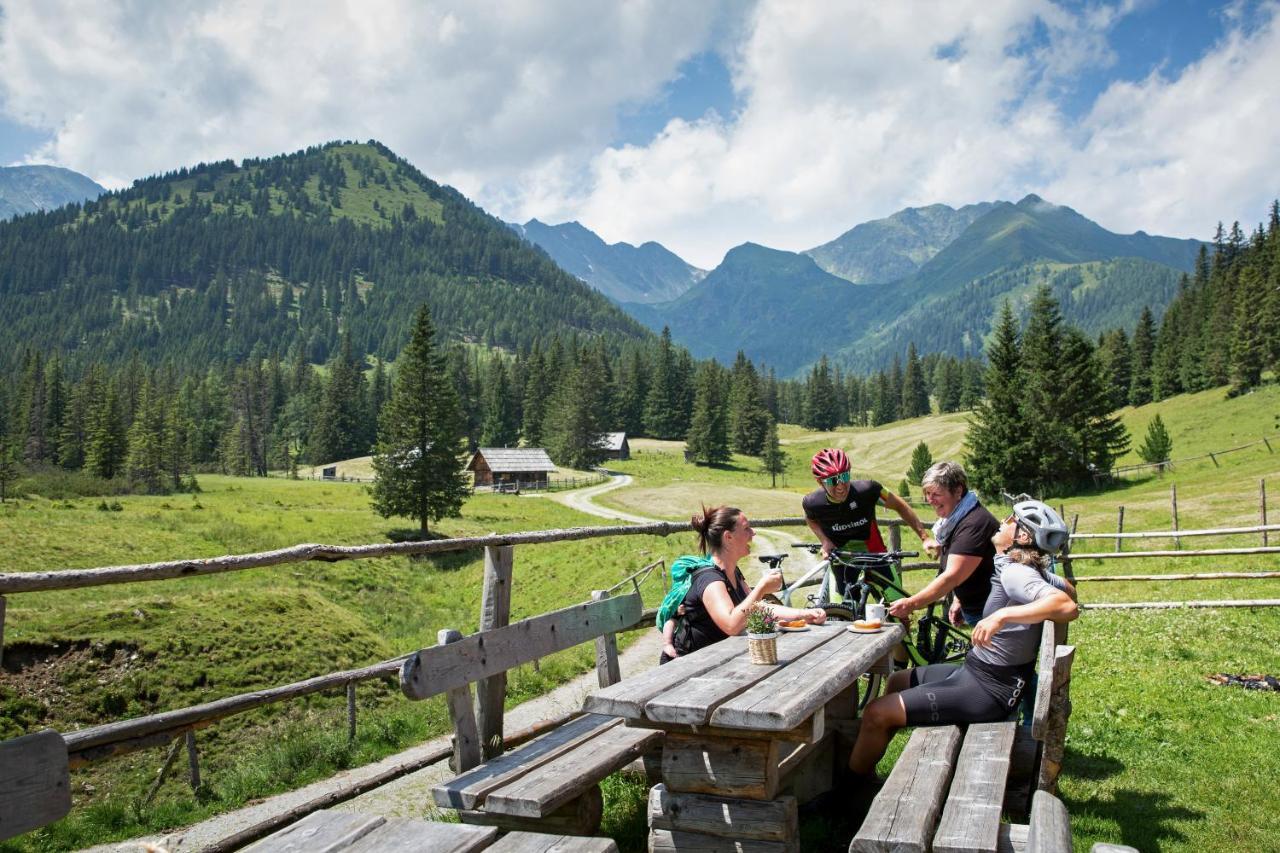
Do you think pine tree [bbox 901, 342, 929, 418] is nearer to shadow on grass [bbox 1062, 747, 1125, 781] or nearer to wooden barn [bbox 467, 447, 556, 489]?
wooden barn [bbox 467, 447, 556, 489]

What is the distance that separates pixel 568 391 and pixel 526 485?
→ 20671mm

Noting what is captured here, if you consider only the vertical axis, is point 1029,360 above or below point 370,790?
above

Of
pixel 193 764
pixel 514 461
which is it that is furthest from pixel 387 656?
pixel 514 461

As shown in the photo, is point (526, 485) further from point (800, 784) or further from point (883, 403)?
point (883, 403)

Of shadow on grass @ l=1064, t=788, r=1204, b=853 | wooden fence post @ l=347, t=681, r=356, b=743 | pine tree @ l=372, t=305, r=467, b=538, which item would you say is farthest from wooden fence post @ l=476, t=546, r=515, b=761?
pine tree @ l=372, t=305, r=467, b=538

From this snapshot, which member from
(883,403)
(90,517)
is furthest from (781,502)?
(883,403)

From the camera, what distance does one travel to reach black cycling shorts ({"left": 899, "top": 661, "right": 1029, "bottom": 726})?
4.88 m

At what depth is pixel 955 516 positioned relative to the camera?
651 cm

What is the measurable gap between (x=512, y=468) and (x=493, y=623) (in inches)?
2857

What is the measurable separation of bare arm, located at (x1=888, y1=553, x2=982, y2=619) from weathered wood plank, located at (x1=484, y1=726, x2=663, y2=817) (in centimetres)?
218

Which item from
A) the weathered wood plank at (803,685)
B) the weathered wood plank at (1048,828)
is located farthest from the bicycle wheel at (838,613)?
the weathered wood plank at (1048,828)

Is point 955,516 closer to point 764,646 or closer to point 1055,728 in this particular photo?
point 764,646

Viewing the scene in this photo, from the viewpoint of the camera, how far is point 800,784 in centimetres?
546

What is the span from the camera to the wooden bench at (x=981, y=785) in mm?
3186
